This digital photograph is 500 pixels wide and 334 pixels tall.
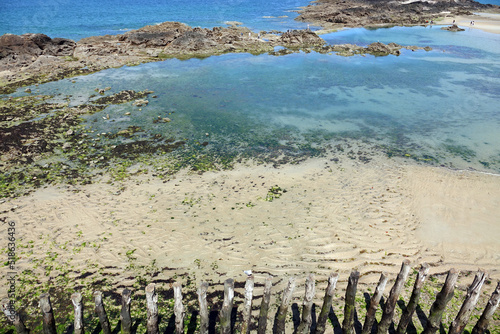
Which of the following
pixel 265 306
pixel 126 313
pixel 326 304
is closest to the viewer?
pixel 126 313

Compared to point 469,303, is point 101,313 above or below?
below

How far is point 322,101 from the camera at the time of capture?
28.1m

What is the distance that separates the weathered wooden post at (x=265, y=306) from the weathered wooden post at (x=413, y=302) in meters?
3.75

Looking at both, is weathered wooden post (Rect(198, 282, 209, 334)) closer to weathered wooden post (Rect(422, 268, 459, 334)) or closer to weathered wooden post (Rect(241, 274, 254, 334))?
weathered wooden post (Rect(241, 274, 254, 334))

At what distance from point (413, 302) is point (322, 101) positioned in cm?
2169

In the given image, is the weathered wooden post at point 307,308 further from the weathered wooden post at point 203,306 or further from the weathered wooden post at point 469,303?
the weathered wooden post at point 469,303

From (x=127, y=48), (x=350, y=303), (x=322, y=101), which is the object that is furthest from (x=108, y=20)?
(x=350, y=303)

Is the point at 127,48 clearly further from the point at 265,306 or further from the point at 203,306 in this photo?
the point at 265,306

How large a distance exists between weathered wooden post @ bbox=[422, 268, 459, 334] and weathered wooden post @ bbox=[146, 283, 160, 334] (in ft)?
23.9

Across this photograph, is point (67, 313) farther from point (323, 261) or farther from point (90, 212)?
point (323, 261)

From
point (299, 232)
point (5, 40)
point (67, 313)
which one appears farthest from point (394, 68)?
point (5, 40)

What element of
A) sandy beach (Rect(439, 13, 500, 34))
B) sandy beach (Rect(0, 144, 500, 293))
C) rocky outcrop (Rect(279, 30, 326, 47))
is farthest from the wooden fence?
sandy beach (Rect(439, 13, 500, 34))

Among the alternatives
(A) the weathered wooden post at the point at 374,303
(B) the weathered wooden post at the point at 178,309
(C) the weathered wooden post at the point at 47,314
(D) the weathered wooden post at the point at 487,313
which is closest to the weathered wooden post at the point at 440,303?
(D) the weathered wooden post at the point at 487,313

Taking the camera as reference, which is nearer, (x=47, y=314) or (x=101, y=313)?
(x=47, y=314)
